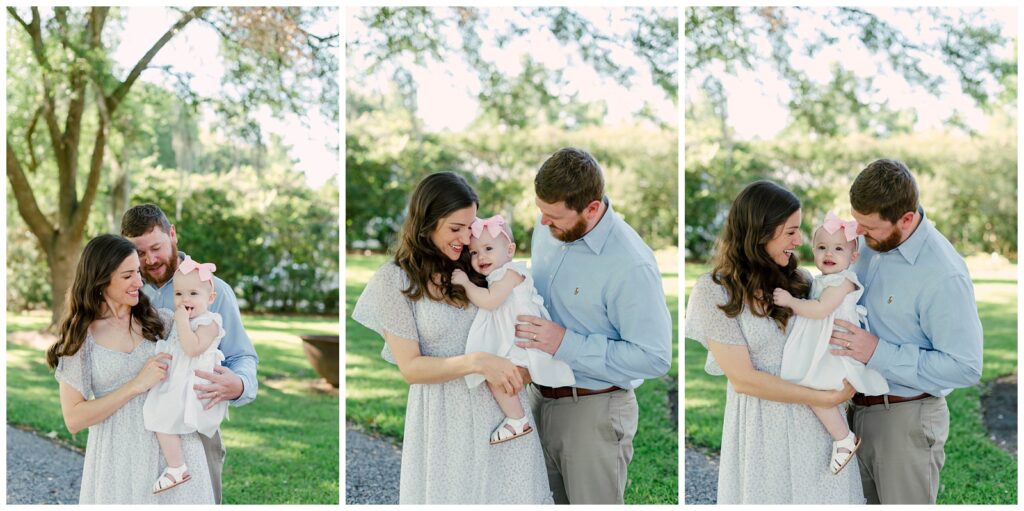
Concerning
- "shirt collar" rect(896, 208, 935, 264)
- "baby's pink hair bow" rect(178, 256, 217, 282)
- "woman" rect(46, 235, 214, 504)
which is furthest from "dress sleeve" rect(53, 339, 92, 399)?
"shirt collar" rect(896, 208, 935, 264)

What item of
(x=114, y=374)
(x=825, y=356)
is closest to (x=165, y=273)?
(x=114, y=374)

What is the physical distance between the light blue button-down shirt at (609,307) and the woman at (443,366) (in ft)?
0.84

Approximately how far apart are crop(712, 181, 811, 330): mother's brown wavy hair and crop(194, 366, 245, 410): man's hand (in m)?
1.58

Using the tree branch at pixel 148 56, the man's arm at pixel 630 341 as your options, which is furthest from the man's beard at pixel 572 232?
the tree branch at pixel 148 56

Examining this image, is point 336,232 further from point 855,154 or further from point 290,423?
point 855,154

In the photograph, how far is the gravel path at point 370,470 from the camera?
636 centimetres

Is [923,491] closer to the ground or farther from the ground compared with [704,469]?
farther from the ground

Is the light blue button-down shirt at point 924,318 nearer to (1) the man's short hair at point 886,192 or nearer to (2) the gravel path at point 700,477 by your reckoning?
(1) the man's short hair at point 886,192

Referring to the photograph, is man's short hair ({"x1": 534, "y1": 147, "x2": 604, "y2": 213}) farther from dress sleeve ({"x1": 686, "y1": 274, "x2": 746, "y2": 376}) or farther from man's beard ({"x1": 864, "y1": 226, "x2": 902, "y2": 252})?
man's beard ({"x1": 864, "y1": 226, "x2": 902, "y2": 252})

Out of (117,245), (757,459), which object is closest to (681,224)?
(757,459)

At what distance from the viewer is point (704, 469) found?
21.7ft

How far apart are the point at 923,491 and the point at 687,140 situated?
4.66m

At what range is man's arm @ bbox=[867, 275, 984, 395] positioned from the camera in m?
3.38

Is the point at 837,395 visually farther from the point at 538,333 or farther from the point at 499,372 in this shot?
the point at 499,372
